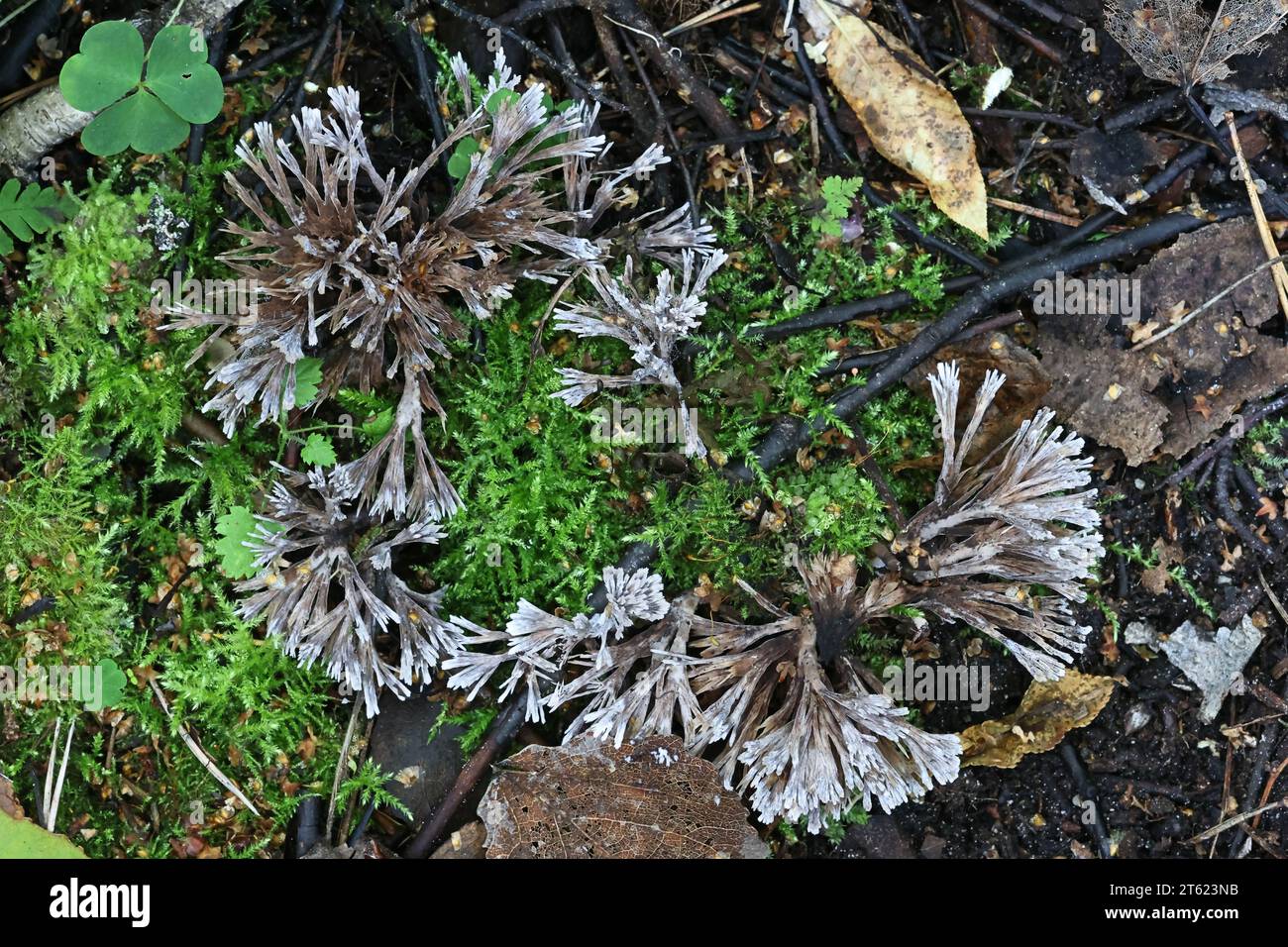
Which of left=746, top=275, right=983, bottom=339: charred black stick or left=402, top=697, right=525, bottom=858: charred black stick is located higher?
left=746, top=275, right=983, bottom=339: charred black stick

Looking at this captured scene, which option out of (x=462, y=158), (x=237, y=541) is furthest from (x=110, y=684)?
(x=462, y=158)

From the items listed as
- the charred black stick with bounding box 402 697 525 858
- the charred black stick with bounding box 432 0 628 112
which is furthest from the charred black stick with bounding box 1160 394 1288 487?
the charred black stick with bounding box 402 697 525 858

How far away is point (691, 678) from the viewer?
3.82 metres

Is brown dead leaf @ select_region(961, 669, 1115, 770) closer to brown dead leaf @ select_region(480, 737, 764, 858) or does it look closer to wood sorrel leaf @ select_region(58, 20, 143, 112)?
brown dead leaf @ select_region(480, 737, 764, 858)

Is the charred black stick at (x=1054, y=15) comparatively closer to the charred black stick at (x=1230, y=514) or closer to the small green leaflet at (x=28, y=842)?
the charred black stick at (x=1230, y=514)

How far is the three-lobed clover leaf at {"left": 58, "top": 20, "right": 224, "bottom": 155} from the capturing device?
3.66m

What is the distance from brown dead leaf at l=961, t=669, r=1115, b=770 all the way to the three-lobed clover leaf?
3.73 m

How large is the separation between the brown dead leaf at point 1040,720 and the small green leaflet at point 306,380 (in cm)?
284

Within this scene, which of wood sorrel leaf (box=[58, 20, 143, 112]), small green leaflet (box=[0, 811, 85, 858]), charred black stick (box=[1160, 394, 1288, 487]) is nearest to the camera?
wood sorrel leaf (box=[58, 20, 143, 112])

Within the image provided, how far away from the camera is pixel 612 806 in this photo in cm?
377

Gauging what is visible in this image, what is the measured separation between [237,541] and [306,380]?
666 mm

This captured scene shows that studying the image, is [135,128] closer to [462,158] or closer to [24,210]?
[24,210]
